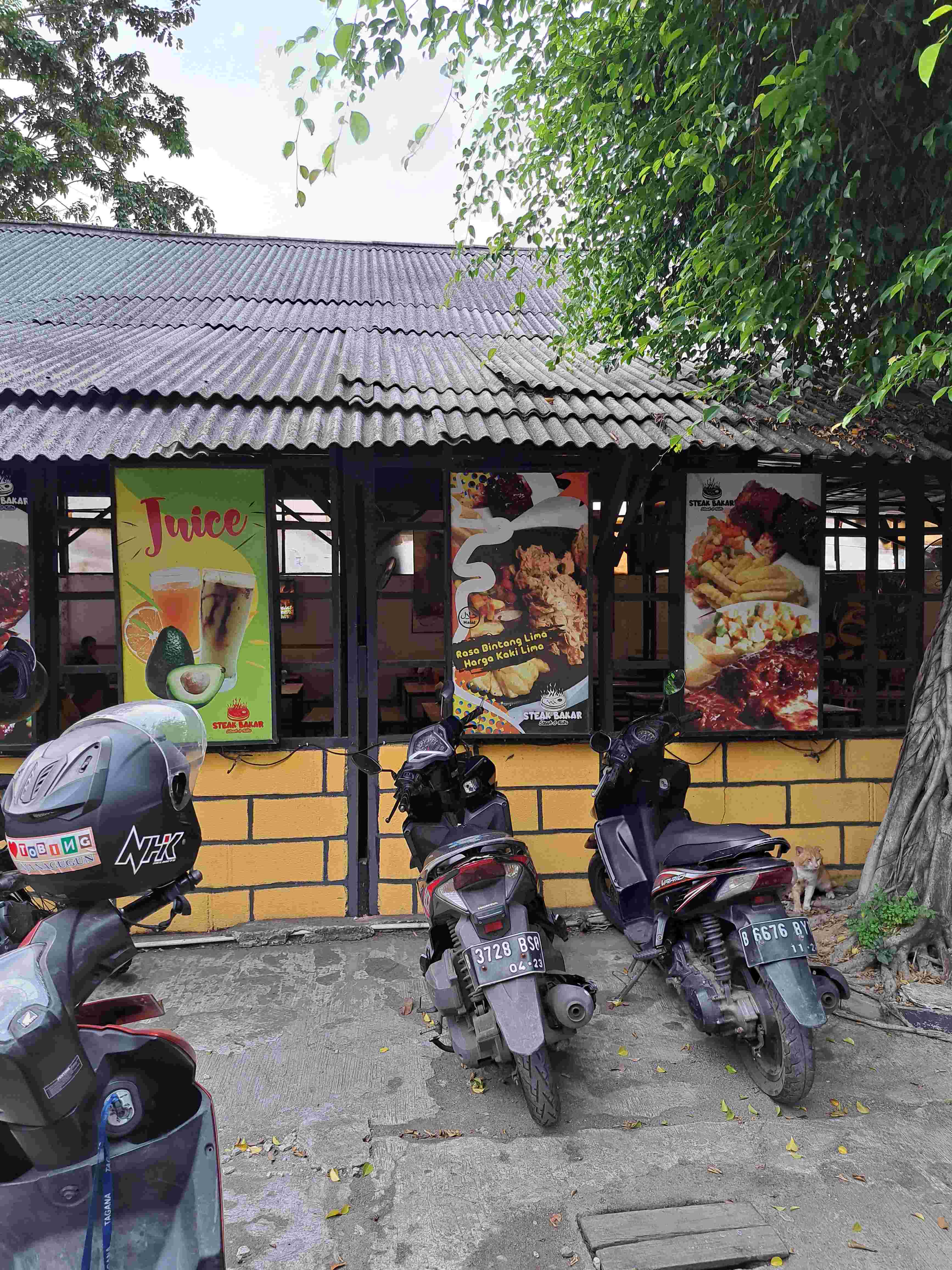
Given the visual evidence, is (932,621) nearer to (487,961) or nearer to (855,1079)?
(855,1079)

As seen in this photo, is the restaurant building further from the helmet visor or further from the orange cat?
the helmet visor

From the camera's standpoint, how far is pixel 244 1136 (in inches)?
118

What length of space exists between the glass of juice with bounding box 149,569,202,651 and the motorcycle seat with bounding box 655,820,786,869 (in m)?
2.99

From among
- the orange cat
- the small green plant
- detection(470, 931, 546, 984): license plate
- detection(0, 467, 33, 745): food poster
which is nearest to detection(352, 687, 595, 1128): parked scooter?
detection(470, 931, 546, 984): license plate

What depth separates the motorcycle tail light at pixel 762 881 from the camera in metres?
3.24

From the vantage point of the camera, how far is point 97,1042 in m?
1.79

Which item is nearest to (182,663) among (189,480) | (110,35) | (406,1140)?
(189,480)

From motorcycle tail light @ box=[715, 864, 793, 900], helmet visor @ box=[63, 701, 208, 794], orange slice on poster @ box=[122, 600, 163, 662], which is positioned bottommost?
motorcycle tail light @ box=[715, 864, 793, 900]

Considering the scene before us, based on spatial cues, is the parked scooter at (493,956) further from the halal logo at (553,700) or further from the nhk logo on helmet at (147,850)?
the nhk logo on helmet at (147,850)

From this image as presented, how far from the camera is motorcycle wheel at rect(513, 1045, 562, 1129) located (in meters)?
2.99

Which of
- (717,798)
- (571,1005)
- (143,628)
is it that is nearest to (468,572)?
(143,628)

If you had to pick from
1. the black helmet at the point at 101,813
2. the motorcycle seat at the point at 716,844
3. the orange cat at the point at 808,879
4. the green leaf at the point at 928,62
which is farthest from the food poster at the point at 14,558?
the orange cat at the point at 808,879

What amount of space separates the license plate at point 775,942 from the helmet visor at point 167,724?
2.28 metres

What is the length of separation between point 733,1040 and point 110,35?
21.9 m
